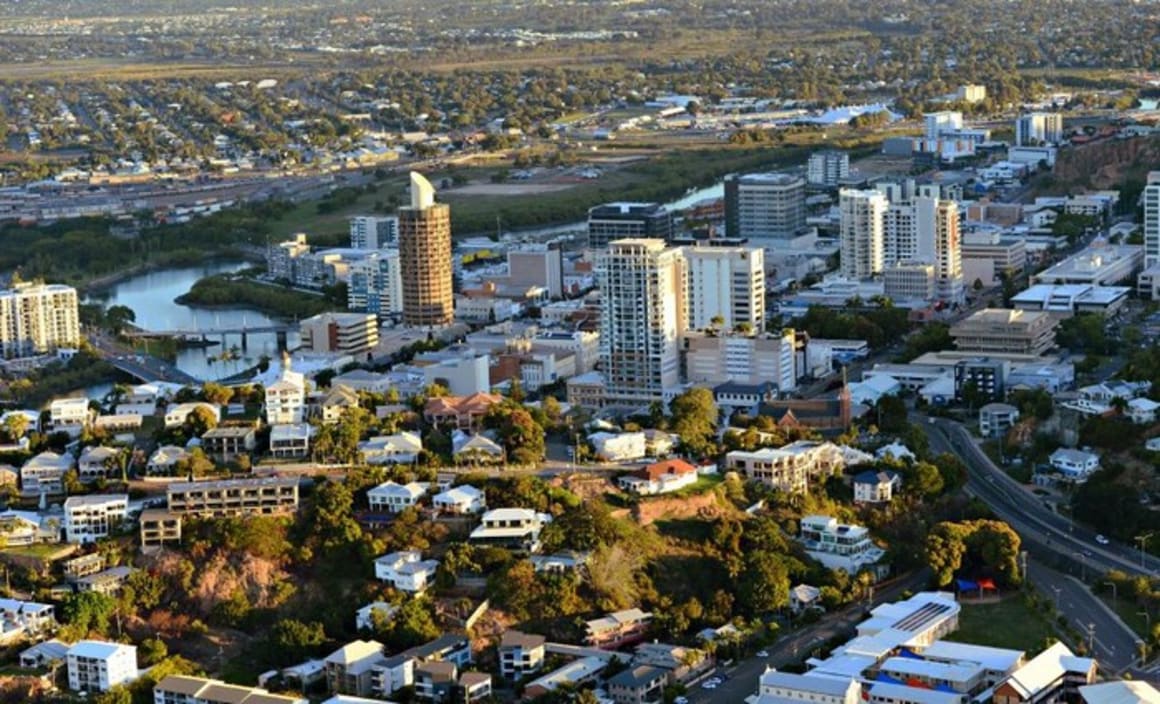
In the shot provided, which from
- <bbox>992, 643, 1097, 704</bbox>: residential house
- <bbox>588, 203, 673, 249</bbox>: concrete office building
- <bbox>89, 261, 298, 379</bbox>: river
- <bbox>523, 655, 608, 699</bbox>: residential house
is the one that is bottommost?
<bbox>89, 261, 298, 379</bbox>: river

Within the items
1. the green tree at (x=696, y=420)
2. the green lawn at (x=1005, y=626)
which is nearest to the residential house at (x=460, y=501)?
the green tree at (x=696, y=420)

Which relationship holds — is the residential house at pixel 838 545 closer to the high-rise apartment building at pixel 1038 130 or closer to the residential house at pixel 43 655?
the residential house at pixel 43 655

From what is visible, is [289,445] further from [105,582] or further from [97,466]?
[105,582]

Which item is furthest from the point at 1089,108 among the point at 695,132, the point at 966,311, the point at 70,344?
the point at 70,344

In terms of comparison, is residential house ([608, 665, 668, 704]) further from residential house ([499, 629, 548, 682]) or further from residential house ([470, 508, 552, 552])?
residential house ([470, 508, 552, 552])

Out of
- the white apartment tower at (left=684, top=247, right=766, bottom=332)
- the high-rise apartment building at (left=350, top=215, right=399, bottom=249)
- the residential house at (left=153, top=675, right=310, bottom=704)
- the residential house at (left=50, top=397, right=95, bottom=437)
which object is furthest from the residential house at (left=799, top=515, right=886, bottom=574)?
the high-rise apartment building at (left=350, top=215, right=399, bottom=249)

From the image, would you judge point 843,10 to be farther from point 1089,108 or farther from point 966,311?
point 966,311
